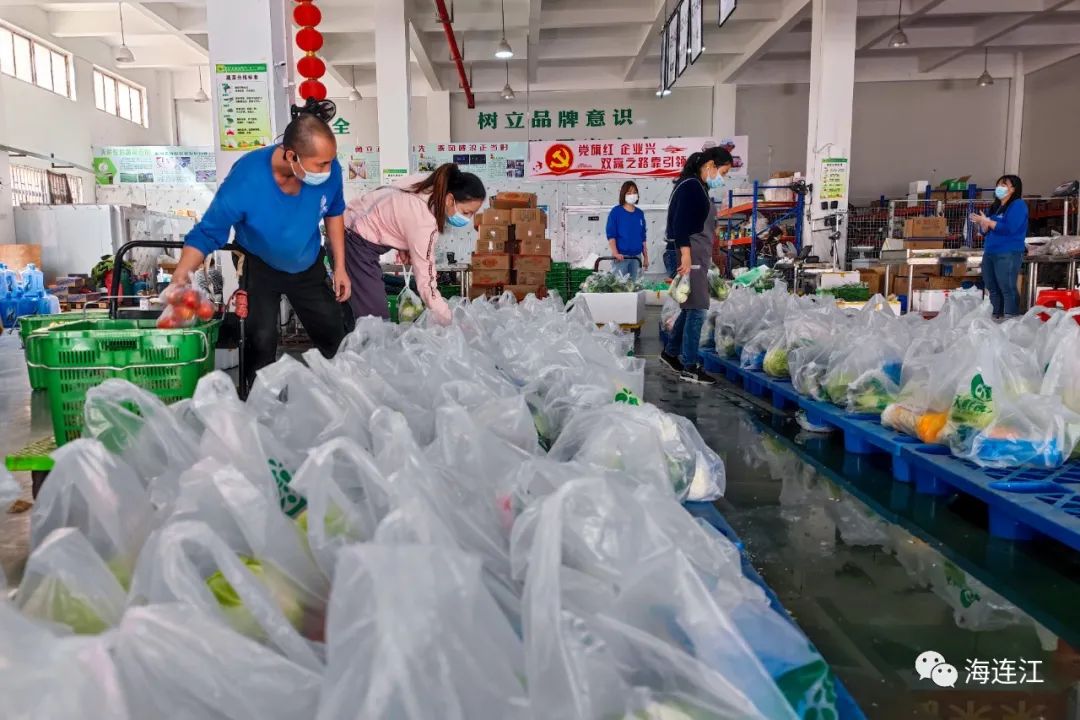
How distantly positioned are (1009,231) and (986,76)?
9139 mm

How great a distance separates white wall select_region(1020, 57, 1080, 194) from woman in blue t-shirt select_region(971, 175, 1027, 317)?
354 inches

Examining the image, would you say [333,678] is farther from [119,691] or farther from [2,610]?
[2,610]

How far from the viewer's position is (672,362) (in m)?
5.09

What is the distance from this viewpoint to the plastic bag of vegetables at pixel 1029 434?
2178 millimetres

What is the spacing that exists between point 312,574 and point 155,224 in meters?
13.1

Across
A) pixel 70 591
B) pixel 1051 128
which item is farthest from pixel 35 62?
pixel 1051 128

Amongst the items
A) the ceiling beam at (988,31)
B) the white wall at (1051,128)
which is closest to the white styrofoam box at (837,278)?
the ceiling beam at (988,31)

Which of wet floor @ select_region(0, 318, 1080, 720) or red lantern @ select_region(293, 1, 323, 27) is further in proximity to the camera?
red lantern @ select_region(293, 1, 323, 27)

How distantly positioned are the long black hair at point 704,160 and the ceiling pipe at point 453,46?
20.1 ft

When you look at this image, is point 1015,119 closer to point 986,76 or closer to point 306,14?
point 986,76

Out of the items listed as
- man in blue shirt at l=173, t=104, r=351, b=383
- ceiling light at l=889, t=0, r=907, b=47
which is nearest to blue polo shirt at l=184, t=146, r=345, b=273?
man in blue shirt at l=173, t=104, r=351, b=383

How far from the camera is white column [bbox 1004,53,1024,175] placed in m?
14.9

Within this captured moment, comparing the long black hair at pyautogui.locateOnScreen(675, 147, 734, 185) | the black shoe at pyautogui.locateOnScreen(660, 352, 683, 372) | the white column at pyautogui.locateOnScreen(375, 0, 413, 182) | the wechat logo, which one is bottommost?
the wechat logo

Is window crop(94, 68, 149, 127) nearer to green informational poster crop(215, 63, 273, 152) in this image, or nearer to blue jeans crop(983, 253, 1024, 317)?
green informational poster crop(215, 63, 273, 152)
